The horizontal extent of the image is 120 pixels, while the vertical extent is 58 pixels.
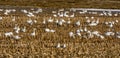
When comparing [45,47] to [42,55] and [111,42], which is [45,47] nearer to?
[42,55]

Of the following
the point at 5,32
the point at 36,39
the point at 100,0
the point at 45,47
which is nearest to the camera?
the point at 45,47

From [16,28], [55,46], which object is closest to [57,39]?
[55,46]

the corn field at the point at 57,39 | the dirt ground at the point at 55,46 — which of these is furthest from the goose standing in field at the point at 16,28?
the dirt ground at the point at 55,46

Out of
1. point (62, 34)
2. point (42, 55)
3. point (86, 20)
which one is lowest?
point (86, 20)

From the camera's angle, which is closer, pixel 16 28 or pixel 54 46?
pixel 54 46

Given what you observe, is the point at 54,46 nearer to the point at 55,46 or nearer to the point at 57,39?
the point at 55,46

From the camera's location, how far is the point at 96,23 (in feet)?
48.9

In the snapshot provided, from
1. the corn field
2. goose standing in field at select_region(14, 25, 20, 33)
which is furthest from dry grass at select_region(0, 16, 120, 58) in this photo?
goose standing in field at select_region(14, 25, 20, 33)

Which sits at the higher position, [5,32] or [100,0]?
[5,32]

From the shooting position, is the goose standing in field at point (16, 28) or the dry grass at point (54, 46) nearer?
the dry grass at point (54, 46)

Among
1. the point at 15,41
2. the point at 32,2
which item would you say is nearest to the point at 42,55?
the point at 15,41

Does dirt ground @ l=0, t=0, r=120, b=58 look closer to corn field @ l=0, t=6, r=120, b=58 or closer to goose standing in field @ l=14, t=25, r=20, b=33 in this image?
corn field @ l=0, t=6, r=120, b=58

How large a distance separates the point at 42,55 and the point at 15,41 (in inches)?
63.8

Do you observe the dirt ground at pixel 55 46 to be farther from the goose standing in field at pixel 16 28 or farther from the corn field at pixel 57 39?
the goose standing in field at pixel 16 28
